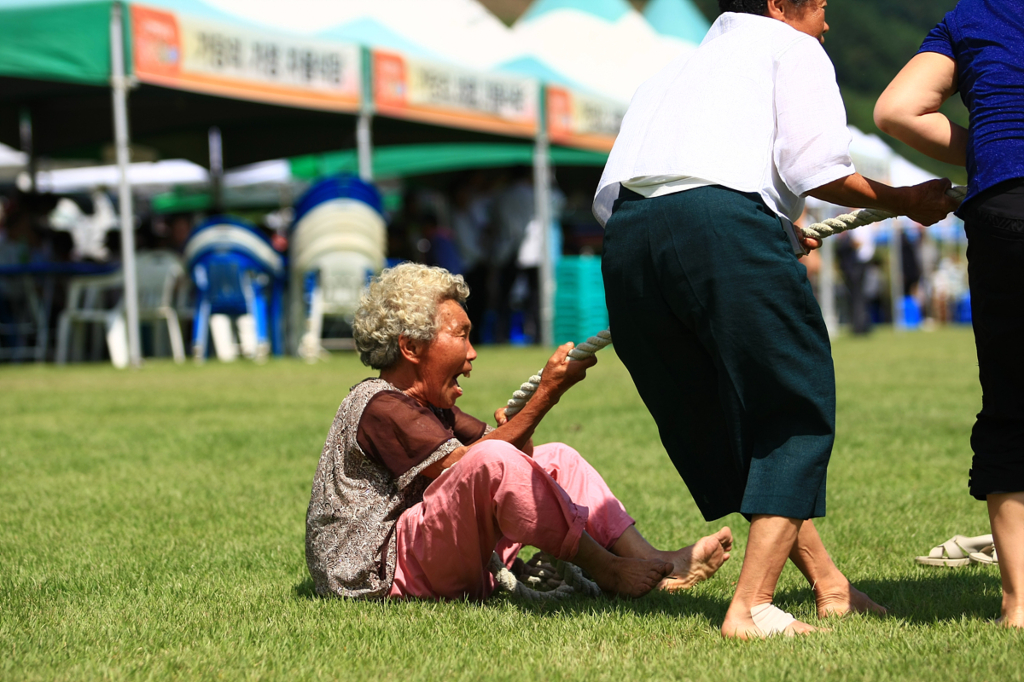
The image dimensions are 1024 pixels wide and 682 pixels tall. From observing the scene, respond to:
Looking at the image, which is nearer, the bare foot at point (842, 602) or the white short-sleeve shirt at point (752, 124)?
the white short-sleeve shirt at point (752, 124)

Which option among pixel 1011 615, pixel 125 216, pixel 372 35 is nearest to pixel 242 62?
pixel 125 216

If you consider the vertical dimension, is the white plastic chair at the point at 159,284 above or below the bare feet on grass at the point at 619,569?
above

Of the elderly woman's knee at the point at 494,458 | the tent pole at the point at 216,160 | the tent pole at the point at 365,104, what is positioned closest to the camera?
the elderly woman's knee at the point at 494,458

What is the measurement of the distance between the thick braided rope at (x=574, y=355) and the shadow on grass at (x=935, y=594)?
2.74 ft

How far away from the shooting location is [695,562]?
10.3ft

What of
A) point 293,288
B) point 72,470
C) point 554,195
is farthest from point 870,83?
point 72,470

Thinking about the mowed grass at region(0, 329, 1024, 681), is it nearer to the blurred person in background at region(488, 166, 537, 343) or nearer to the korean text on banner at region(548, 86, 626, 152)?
the blurred person in background at region(488, 166, 537, 343)

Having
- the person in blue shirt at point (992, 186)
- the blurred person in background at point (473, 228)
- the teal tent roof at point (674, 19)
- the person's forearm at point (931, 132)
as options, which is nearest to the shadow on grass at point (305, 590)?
the person in blue shirt at point (992, 186)

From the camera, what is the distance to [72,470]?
5.21m

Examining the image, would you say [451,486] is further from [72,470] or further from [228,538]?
[72,470]

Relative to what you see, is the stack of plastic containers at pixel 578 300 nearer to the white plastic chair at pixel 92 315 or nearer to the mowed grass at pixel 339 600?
the white plastic chair at pixel 92 315

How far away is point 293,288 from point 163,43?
283cm

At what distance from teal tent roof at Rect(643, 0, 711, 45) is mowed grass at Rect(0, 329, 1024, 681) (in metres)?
14.4

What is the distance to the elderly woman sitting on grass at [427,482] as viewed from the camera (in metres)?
2.77
